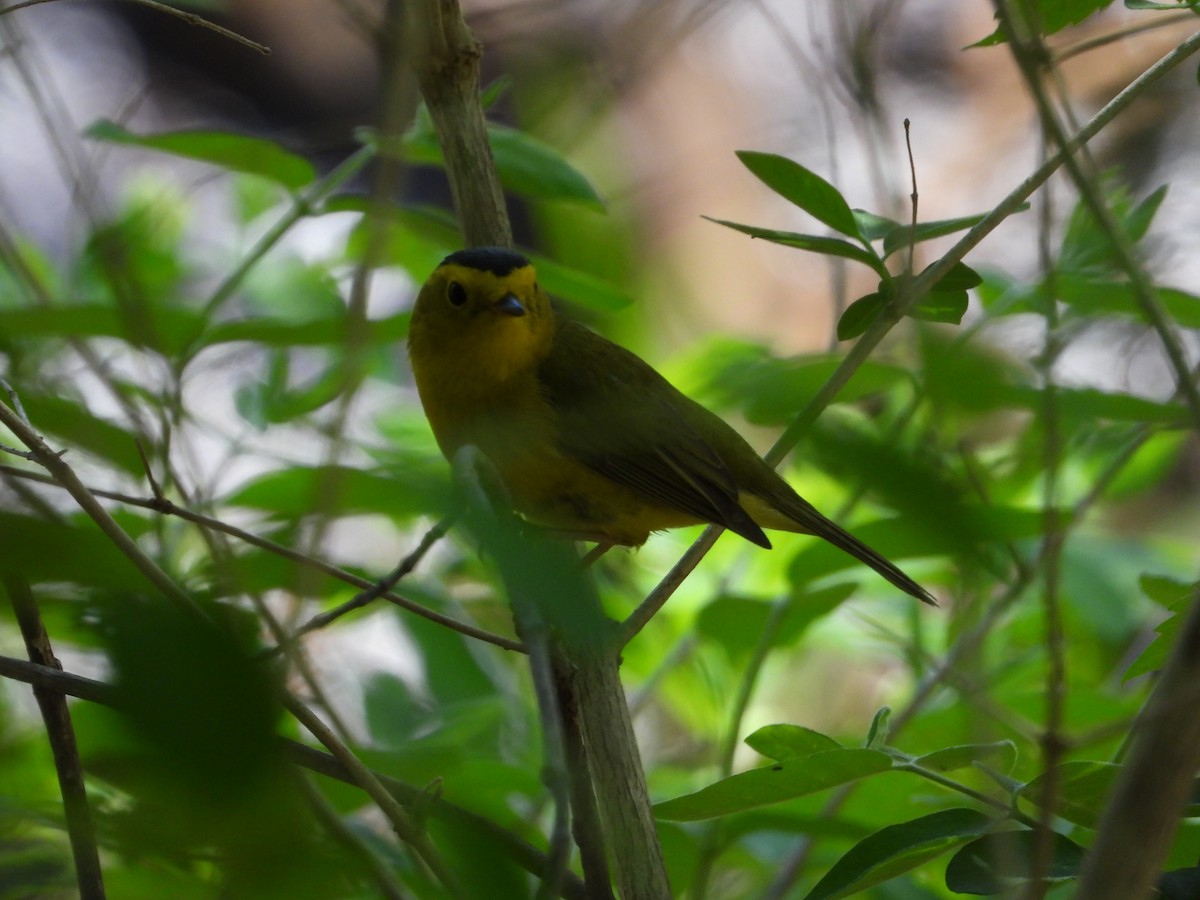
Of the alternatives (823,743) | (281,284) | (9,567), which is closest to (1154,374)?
(281,284)

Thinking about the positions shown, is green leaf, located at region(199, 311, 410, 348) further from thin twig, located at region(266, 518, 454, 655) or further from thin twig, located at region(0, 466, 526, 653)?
thin twig, located at region(266, 518, 454, 655)

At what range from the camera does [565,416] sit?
7.82 feet

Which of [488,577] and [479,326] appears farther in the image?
[479,326]

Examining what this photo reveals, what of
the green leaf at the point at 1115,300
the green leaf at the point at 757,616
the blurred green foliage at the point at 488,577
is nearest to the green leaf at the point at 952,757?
the blurred green foliage at the point at 488,577

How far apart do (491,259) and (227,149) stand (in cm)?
48

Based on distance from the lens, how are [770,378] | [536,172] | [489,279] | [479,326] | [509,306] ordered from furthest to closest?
[479,326]
[509,306]
[489,279]
[536,172]
[770,378]

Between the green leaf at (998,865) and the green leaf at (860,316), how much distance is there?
68cm

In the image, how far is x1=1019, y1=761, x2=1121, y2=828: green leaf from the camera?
4.16 feet

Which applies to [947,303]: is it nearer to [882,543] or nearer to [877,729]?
[877,729]

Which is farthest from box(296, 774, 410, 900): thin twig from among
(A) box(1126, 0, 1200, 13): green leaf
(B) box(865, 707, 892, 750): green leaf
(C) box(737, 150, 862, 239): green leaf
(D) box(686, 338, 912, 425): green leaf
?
(A) box(1126, 0, 1200, 13): green leaf

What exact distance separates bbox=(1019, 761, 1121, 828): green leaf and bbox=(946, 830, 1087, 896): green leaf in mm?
37

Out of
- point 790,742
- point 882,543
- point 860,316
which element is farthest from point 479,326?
point 790,742

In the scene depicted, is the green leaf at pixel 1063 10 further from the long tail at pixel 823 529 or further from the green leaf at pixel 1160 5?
the long tail at pixel 823 529

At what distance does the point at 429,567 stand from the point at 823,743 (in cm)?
157
